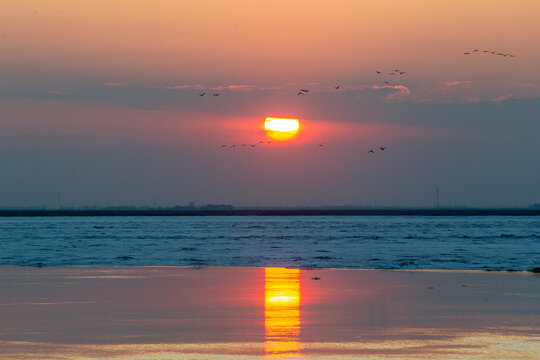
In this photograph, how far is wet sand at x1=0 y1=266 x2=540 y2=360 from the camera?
12.1m

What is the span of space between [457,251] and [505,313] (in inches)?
940

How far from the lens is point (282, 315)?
1580cm

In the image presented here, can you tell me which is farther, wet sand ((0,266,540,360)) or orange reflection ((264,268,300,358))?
orange reflection ((264,268,300,358))

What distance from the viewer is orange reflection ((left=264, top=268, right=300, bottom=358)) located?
1225 centimetres

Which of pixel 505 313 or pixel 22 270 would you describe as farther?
pixel 22 270

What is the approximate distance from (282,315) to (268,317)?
441 millimetres

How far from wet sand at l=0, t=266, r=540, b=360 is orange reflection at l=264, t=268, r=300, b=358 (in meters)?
0.02

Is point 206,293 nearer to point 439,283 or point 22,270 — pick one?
point 439,283

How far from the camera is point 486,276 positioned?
25.2 meters

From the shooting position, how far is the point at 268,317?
15.5 meters

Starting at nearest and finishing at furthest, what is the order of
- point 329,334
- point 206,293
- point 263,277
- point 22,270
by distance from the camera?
point 329,334, point 206,293, point 263,277, point 22,270

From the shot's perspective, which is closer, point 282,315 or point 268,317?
point 268,317

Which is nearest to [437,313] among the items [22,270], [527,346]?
[527,346]

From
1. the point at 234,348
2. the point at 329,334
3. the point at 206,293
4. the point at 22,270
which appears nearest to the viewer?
the point at 234,348
